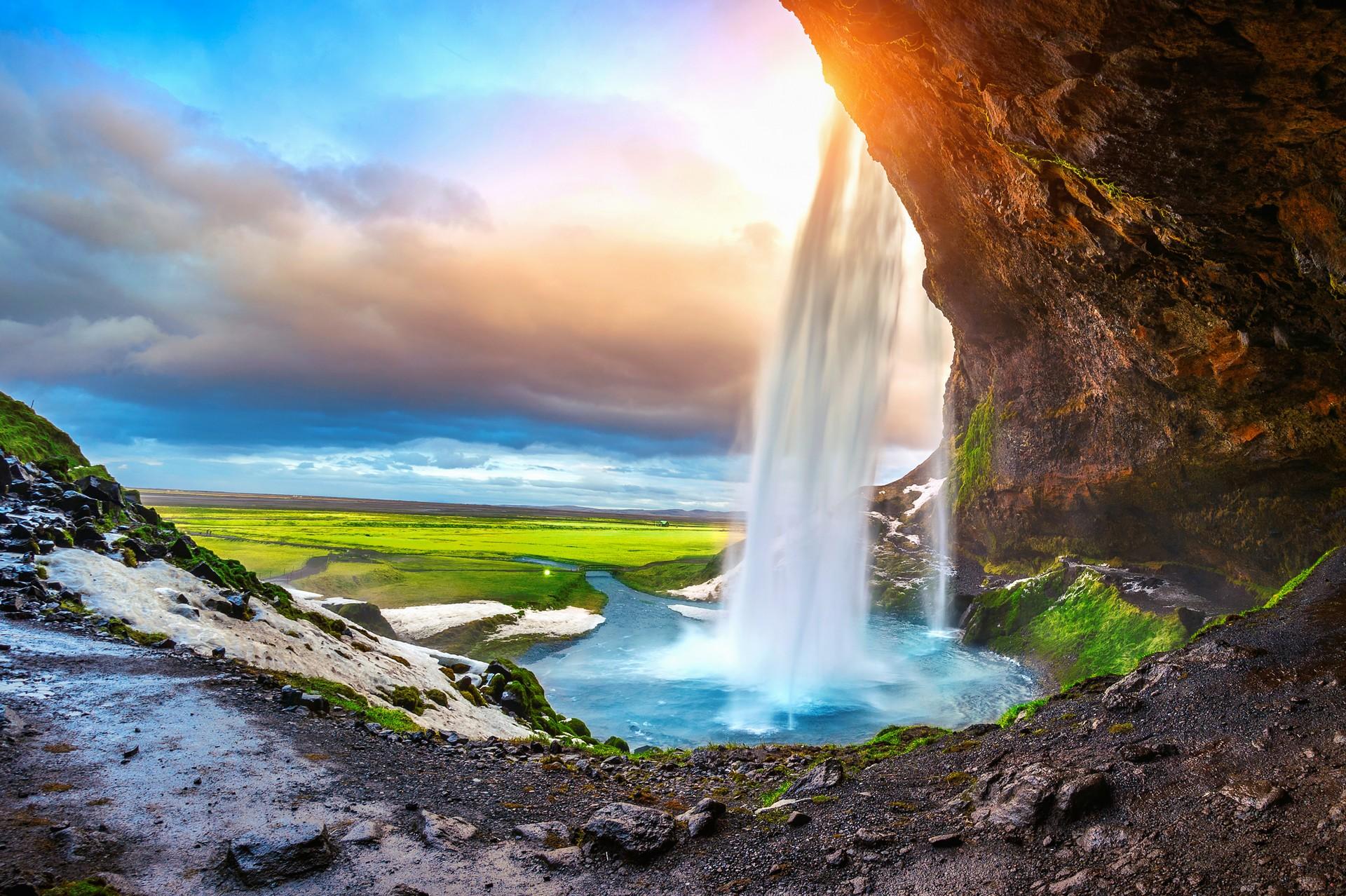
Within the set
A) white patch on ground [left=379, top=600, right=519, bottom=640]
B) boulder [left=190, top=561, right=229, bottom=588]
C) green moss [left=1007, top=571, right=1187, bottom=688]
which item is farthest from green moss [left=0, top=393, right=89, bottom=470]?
green moss [left=1007, top=571, right=1187, bottom=688]

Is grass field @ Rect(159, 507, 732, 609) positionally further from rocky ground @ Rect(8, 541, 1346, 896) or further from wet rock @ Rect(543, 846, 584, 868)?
wet rock @ Rect(543, 846, 584, 868)

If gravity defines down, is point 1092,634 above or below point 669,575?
above

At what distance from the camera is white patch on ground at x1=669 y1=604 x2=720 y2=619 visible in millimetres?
51125

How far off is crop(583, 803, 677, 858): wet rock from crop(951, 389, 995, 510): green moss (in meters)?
46.3

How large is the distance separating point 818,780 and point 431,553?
87.2 metres

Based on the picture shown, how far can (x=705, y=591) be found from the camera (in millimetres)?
61375

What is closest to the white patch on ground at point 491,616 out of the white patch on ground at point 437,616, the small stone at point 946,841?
the white patch on ground at point 437,616

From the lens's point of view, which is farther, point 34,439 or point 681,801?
point 34,439

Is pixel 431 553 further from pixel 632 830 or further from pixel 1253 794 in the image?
pixel 1253 794

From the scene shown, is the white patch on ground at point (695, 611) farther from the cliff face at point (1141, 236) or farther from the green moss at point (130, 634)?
the green moss at point (130, 634)

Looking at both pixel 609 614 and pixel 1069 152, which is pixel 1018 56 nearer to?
pixel 1069 152

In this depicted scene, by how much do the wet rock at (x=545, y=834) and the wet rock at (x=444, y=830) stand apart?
2.16ft

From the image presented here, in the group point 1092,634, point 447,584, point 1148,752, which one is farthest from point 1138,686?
point 447,584

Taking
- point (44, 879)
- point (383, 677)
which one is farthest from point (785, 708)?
point (44, 879)
